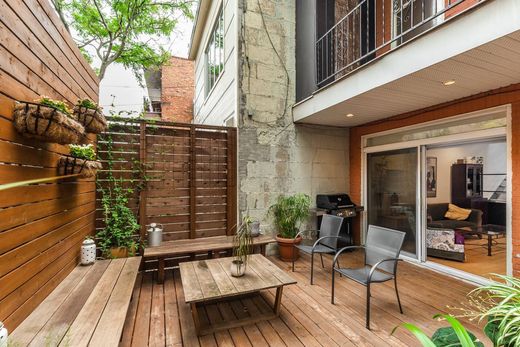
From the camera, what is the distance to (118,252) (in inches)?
140

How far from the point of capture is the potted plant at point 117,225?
3598mm

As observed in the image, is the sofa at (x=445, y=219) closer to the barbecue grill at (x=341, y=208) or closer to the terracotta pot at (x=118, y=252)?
the barbecue grill at (x=341, y=208)

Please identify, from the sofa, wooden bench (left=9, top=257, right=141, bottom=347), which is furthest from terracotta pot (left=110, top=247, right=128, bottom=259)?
the sofa

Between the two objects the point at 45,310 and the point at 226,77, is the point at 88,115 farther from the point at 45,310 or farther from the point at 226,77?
the point at 226,77

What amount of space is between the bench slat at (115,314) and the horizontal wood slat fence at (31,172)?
1.75ft

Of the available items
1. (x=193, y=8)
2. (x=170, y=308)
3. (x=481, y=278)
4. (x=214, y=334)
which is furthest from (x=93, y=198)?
(x=193, y=8)

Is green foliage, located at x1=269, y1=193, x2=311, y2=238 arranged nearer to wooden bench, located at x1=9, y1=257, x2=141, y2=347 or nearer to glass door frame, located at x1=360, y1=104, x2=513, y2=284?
glass door frame, located at x1=360, y1=104, x2=513, y2=284

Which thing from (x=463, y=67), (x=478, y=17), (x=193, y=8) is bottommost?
(x=463, y=67)

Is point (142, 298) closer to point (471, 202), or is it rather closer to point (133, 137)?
point (133, 137)

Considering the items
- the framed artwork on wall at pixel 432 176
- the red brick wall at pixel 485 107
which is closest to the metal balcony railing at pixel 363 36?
the red brick wall at pixel 485 107

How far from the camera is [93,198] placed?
3.59 meters

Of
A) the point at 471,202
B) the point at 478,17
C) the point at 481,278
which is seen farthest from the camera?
the point at 471,202

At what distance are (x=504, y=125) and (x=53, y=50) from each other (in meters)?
5.01

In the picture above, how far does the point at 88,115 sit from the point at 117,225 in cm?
180
